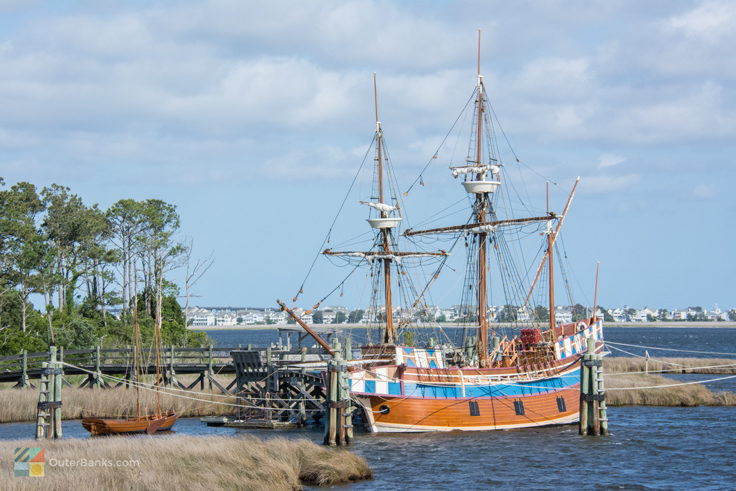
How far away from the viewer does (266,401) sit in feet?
155

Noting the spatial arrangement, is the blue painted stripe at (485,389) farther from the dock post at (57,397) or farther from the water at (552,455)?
the dock post at (57,397)

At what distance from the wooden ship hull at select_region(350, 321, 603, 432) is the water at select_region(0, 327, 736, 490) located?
28.6 inches

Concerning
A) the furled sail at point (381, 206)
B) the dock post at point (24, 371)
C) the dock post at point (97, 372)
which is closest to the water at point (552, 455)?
the dock post at point (97, 372)

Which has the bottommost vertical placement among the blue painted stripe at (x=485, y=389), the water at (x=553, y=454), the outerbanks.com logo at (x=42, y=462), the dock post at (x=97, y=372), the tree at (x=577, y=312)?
the water at (x=553, y=454)

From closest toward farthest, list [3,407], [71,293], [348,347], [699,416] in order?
[348,347] → [3,407] → [699,416] → [71,293]

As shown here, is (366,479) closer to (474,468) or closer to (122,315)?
(474,468)

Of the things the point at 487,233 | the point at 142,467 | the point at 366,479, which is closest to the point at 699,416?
the point at 487,233

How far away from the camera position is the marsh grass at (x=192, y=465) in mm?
25969

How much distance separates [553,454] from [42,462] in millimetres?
19794

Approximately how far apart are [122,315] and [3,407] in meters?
36.0

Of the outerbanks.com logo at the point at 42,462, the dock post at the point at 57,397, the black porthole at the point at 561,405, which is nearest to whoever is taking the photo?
the outerbanks.com logo at the point at 42,462

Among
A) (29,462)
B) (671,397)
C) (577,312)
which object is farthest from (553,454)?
(577,312)

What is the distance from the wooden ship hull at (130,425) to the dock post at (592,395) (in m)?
17.3

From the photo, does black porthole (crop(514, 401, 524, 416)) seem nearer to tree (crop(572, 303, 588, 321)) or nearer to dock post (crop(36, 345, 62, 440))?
tree (crop(572, 303, 588, 321))
